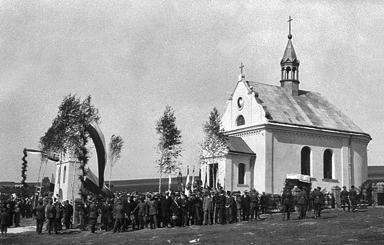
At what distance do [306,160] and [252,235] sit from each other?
84.2 feet

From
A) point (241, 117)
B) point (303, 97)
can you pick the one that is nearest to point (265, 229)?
point (241, 117)

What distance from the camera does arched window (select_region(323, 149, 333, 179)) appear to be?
45222mm

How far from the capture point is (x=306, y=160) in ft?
146

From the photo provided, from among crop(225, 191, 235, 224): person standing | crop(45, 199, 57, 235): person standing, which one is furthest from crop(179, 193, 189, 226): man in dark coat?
crop(45, 199, 57, 235): person standing

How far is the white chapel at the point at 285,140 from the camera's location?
1641 inches

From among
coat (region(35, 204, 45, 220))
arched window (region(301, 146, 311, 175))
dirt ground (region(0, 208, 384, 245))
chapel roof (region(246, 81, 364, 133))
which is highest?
chapel roof (region(246, 81, 364, 133))

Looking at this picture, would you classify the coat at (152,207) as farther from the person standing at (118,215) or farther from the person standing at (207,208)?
the person standing at (207,208)

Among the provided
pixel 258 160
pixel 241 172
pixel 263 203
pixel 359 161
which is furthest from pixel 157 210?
pixel 359 161

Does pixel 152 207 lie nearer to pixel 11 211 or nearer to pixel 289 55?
pixel 11 211

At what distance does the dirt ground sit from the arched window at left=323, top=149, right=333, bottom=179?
20.7 meters

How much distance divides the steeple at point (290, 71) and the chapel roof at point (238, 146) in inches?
349

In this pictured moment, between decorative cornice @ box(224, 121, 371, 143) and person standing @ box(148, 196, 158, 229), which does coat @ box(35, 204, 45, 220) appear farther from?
decorative cornice @ box(224, 121, 371, 143)

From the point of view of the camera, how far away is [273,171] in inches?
1647

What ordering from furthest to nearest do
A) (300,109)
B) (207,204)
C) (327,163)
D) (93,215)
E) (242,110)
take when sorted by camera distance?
(300,109) → (327,163) → (242,110) → (207,204) → (93,215)
